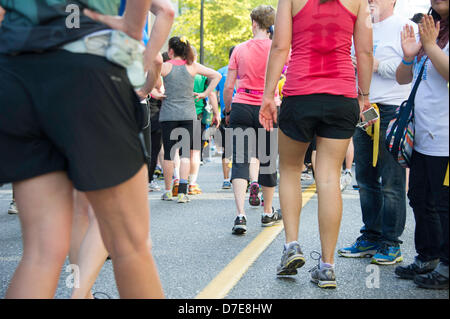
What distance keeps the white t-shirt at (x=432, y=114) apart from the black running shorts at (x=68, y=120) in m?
1.98

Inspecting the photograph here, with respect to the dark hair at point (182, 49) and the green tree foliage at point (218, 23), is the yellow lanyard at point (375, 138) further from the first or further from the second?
the green tree foliage at point (218, 23)

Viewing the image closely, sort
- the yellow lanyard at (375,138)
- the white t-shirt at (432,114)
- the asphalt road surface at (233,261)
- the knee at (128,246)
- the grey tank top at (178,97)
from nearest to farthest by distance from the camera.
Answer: the knee at (128,246) < the white t-shirt at (432,114) < the asphalt road surface at (233,261) < the yellow lanyard at (375,138) < the grey tank top at (178,97)

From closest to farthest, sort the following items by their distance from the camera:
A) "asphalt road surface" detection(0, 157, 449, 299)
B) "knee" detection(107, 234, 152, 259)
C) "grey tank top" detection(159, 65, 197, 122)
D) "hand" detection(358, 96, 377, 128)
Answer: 1. "knee" detection(107, 234, 152, 259)
2. "asphalt road surface" detection(0, 157, 449, 299)
3. "hand" detection(358, 96, 377, 128)
4. "grey tank top" detection(159, 65, 197, 122)

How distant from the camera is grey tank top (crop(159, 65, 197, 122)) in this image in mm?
7949

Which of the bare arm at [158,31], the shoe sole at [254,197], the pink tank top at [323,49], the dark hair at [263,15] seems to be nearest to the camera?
the bare arm at [158,31]

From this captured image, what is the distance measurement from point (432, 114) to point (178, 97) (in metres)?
4.99

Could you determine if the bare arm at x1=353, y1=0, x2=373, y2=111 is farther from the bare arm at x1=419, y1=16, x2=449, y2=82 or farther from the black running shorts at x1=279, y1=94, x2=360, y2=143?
the bare arm at x1=419, y1=16, x2=449, y2=82

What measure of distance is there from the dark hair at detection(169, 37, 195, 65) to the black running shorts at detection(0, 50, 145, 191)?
5.97 meters

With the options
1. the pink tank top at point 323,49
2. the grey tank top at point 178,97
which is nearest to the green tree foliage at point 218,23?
the grey tank top at point 178,97

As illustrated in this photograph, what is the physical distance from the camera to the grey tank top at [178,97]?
795cm

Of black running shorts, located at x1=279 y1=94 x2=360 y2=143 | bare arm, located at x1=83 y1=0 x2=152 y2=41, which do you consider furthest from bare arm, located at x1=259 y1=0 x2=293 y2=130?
bare arm, located at x1=83 y1=0 x2=152 y2=41
